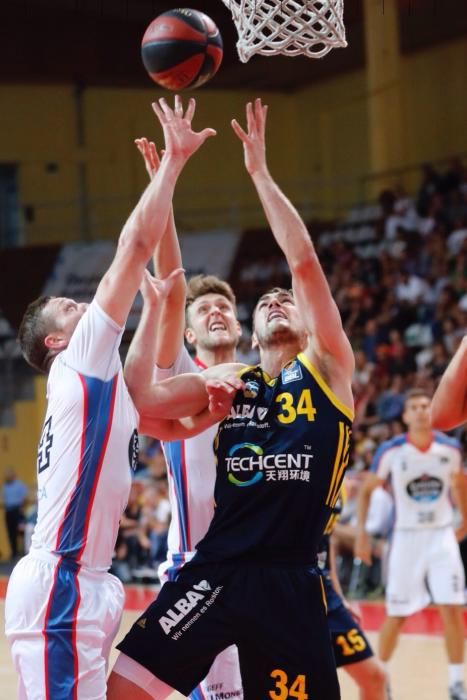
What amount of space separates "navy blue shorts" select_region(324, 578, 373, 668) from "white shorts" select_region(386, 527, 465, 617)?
92.7 inches

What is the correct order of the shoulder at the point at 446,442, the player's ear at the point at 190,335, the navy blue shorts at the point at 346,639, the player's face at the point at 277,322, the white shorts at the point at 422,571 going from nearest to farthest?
1. the player's face at the point at 277,322
2. the player's ear at the point at 190,335
3. the navy blue shorts at the point at 346,639
4. the white shorts at the point at 422,571
5. the shoulder at the point at 446,442

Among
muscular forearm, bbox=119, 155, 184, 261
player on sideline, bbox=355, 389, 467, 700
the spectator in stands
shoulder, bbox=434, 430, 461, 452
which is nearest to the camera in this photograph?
muscular forearm, bbox=119, 155, 184, 261

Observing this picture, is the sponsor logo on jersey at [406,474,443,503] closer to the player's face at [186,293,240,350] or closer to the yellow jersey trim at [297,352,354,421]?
the player's face at [186,293,240,350]

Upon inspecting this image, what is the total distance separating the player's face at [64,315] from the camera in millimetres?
4656

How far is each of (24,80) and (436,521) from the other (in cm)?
1672

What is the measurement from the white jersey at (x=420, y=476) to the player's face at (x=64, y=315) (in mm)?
5200

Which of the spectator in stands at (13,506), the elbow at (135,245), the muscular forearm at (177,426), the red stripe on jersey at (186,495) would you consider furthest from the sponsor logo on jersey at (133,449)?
the spectator in stands at (13,506)

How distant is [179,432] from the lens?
4898mm

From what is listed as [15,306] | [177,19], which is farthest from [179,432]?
[15,306]

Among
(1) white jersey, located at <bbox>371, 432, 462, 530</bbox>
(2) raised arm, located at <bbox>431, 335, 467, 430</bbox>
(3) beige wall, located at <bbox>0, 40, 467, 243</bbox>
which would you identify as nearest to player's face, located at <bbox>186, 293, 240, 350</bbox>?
(2) raised arm, located at <bbox>431, 335, 467, 430</bbox>

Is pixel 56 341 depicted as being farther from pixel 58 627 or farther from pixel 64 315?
pixel 58 627

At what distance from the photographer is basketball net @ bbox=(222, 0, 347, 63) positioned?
17.3ft

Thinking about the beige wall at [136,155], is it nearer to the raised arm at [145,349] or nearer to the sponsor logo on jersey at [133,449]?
the raised arm at [145,349]

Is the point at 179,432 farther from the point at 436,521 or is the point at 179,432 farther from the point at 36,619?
the point at 436,521
